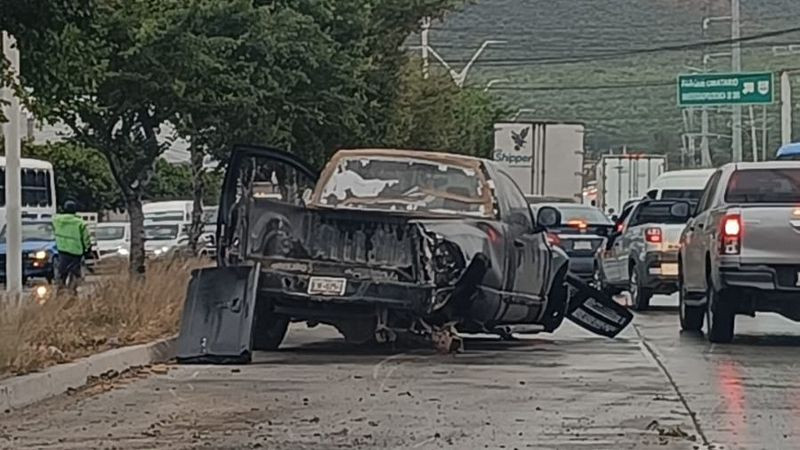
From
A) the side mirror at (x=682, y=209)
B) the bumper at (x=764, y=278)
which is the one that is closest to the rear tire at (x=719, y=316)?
the bumper at (x=764, y=278)

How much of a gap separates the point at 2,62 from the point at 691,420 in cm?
555

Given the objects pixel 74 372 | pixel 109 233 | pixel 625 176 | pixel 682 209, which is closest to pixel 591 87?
pixel 625 176

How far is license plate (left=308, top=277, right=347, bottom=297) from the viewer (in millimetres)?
15266

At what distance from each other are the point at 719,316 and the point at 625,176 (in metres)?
34.0

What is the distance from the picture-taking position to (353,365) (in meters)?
15.1

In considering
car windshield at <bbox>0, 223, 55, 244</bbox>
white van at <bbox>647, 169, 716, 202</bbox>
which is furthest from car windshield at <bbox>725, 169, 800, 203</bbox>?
car windshield at <bbox>0, 223, 55, 244</bbox>

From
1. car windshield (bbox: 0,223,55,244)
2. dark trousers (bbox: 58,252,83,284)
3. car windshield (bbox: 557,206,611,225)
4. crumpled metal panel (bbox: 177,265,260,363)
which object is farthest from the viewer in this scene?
car windshield (bbox: 0,223,55,244)

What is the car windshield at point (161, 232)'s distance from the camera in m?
41.5

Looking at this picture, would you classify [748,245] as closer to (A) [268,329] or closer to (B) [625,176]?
(A) [268,329]

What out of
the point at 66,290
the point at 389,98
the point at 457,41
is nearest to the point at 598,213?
the point at 389,98

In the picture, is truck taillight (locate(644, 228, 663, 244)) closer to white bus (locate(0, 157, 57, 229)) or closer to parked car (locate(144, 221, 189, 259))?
parked car (locate(144, 221, 189, 259))

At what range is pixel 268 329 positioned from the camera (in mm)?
16391

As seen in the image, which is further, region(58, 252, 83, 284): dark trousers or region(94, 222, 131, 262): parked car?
region(94, 222, 131, 262): parked car

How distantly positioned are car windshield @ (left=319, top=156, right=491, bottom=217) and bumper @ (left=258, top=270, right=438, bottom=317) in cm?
135
